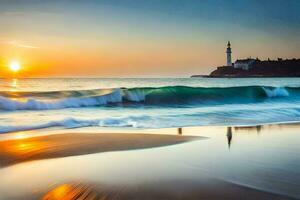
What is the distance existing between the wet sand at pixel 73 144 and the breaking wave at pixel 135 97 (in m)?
9.07

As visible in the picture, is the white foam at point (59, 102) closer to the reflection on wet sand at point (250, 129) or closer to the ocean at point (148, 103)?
the ocean at point (148, 103)

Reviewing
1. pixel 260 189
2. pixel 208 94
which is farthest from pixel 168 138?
pixel 208 94

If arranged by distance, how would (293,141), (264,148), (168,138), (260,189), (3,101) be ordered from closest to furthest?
(260,189)
(264,148)
(293,141)
(168,138)
(3,101)

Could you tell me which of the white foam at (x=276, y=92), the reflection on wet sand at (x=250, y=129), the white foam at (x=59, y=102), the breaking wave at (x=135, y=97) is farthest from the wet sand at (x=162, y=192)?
the white foam at (x=276, y=92)

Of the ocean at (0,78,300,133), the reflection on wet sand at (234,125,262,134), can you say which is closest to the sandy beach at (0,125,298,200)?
the reflection on wet sand at (234,125,262,134)

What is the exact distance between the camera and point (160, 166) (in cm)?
507

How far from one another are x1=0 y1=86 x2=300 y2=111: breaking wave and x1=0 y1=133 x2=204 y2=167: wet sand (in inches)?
357

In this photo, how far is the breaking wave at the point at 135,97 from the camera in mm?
17527

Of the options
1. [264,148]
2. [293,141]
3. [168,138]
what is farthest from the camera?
[168,138]

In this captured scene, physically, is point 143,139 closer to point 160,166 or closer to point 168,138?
point 168,138

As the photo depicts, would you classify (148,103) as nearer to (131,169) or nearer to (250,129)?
(250,129)

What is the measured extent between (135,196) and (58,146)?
3369mm

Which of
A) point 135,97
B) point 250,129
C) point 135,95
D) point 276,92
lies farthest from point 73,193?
point 276,92

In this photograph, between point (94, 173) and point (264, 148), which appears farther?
point (264, 148)
